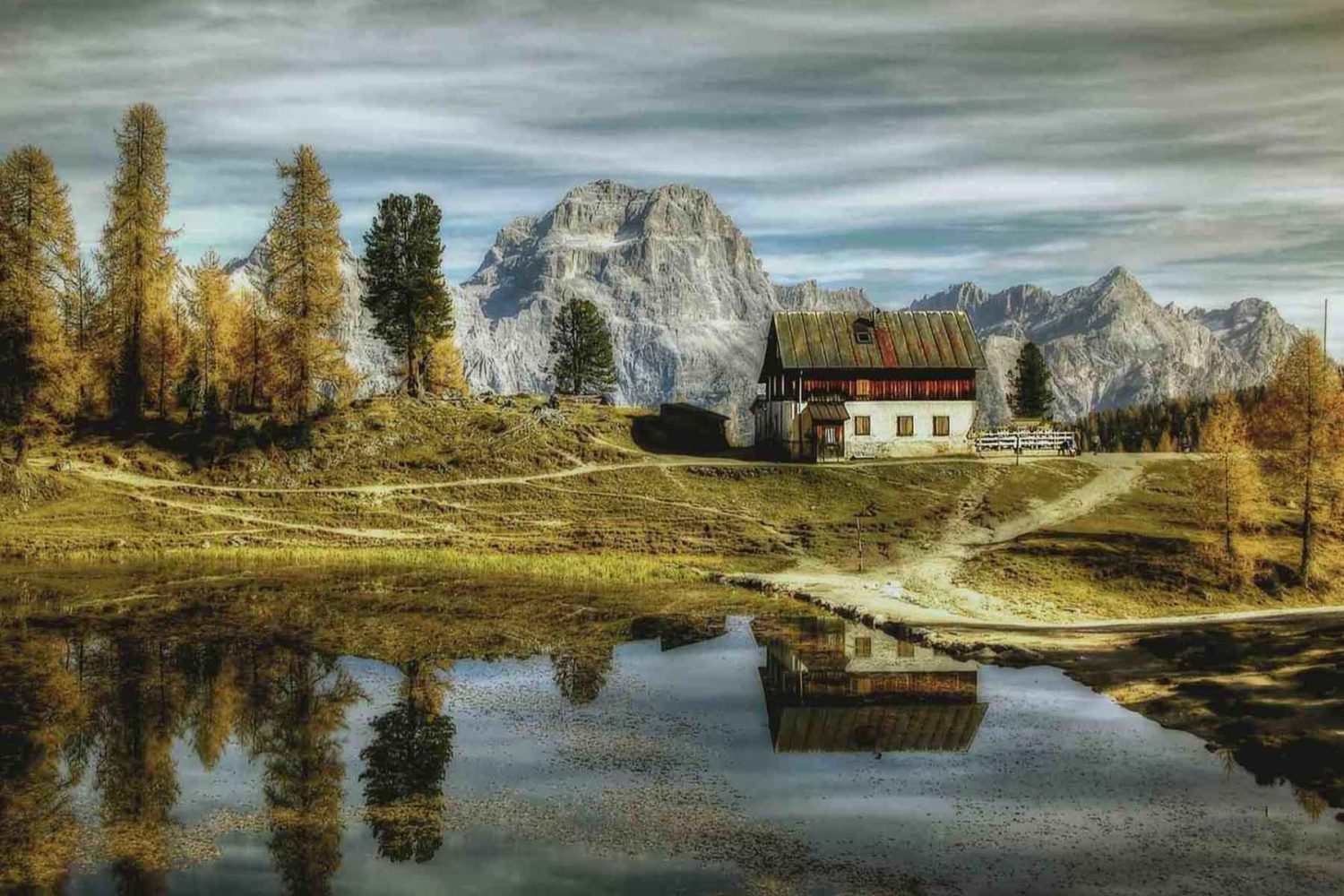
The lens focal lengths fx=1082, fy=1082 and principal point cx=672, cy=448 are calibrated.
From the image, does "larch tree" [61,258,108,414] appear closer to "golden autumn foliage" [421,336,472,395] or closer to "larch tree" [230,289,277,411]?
"larch tree" [230,289,277,411]

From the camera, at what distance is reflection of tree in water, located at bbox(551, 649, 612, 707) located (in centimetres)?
3378

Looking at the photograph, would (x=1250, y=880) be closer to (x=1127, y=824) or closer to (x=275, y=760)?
(x=1127, y=824)

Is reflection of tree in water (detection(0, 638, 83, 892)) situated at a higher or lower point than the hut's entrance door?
lower

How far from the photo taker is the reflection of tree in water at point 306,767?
2109 cm

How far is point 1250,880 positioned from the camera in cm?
2023

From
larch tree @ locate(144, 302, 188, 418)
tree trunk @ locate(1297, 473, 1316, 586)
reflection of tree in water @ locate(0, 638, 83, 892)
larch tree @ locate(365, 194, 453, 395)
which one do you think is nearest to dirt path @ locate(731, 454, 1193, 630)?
tree trunk @ locate(1297, 473, 1316, 586)

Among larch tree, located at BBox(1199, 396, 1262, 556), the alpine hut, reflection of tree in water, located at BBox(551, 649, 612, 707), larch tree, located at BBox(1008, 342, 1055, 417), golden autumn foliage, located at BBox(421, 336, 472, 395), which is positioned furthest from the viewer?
larch tree, located at BBox(1008, 342, 1055, 417)

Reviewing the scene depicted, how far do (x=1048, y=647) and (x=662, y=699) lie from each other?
50.1 ft

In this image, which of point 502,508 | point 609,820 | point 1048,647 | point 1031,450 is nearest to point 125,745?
point 609,820

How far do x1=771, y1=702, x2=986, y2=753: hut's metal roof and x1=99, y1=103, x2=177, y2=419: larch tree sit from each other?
67.2 metres

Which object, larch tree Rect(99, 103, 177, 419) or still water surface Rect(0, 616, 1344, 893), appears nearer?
still water surface Rect(0, 616, 1344, 893)

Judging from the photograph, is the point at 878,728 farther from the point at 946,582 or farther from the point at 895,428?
the point at 895,428

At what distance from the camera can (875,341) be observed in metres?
89.2

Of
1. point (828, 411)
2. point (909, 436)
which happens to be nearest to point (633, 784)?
point (828, 411)
